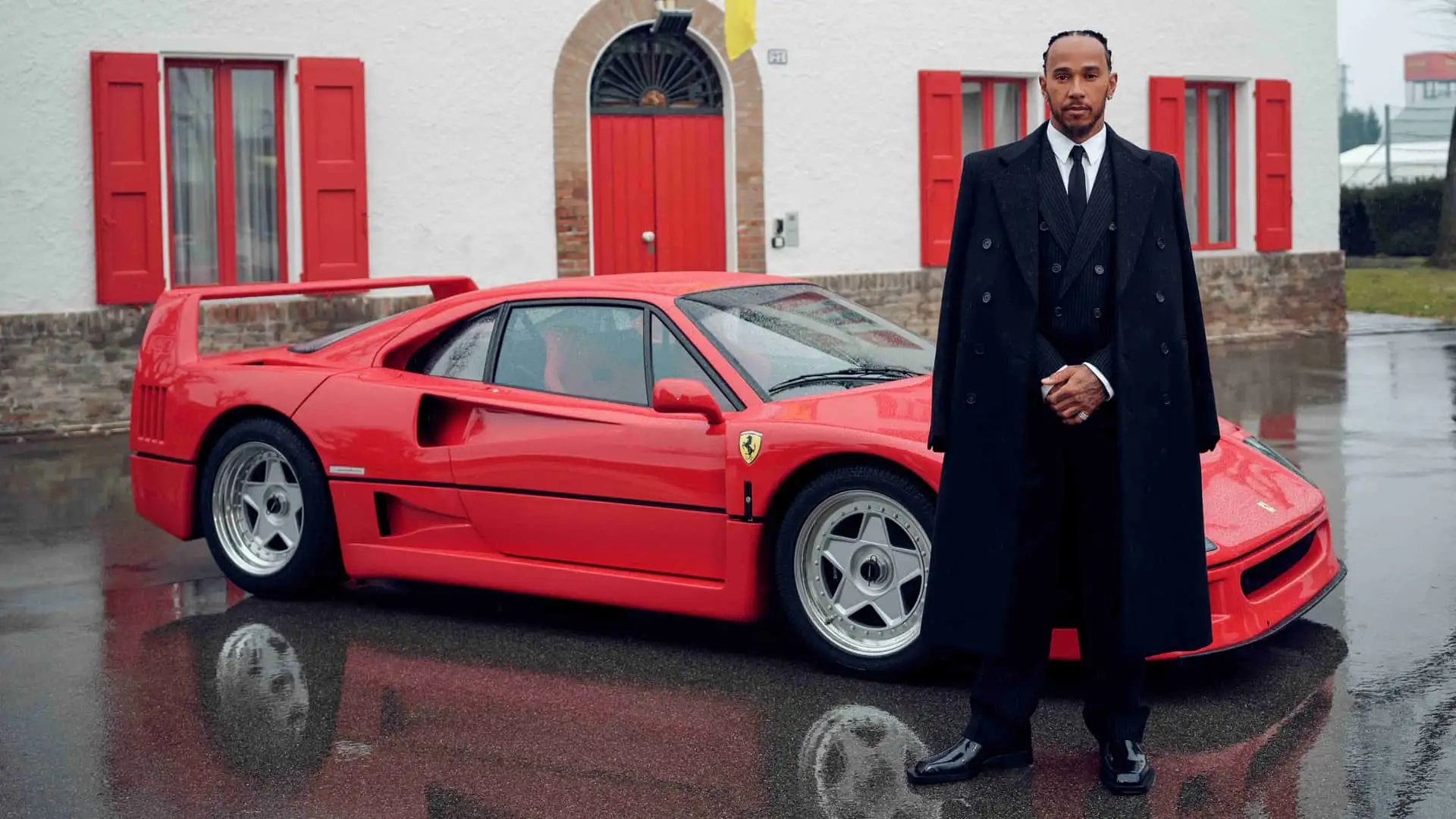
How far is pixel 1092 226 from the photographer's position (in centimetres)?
440

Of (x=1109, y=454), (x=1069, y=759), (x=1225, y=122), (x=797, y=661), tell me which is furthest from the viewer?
(x=1225, y=122)

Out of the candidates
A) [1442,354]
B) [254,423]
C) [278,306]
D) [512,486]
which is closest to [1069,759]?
[512,486]

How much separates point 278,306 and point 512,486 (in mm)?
7646

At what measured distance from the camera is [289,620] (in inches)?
263

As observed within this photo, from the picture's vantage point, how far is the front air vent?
730 cm

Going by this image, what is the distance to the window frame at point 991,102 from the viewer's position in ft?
55.1

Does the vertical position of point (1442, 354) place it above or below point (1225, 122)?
below

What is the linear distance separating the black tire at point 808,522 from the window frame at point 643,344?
49 centimetres

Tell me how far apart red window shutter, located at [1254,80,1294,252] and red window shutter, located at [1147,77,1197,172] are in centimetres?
112

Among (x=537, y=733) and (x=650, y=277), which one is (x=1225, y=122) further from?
(x=537, y=733)

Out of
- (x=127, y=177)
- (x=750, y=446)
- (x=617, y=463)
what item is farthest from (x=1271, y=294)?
(x=750, y=446)

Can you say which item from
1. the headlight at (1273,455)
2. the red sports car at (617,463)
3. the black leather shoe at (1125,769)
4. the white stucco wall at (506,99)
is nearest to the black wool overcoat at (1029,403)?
the black leather shoe at (1125,769)

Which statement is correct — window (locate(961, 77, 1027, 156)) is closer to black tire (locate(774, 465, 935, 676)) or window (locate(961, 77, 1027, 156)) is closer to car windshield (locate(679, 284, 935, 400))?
car windshield (locate(679, 284, 935, 400))

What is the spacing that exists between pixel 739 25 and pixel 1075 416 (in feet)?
33.8
